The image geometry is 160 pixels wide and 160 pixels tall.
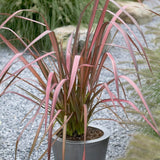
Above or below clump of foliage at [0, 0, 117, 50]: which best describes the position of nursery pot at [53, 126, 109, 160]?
below

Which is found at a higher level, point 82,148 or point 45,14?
point 45,14

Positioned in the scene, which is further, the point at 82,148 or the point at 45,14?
the point at 45,14

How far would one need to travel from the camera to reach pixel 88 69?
4.02 feet

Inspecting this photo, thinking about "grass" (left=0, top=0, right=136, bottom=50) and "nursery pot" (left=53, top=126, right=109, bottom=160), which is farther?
"grass" (left=0, top=0, right=136, bottom=50)

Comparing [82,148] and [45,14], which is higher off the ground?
[45,14]

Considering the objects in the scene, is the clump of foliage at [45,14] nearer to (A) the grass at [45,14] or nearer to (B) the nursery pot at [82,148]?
(A) the grass at [45,14]

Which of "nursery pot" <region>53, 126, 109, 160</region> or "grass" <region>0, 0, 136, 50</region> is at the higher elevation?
"grass" <region>0, 0, 136, 50</region>

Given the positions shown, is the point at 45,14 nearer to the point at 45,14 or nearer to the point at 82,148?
the point at 45,14

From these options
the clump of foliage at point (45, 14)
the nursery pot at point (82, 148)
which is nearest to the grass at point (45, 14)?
→ the clump of foliage at point (45, 14)

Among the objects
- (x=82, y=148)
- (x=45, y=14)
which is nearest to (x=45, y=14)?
(x=45, y=14)

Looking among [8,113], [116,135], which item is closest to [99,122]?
[116,135]

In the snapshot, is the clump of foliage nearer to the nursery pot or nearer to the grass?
the grass

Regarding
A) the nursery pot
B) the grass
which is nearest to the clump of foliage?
the grass

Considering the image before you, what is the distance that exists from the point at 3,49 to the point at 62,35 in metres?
0.77
